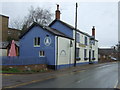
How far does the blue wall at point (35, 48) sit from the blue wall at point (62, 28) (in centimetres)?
620

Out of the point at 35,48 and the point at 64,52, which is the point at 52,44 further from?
the point at 64,52

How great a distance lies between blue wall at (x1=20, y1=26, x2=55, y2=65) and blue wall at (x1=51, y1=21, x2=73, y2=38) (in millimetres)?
6202

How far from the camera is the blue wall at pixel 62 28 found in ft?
113

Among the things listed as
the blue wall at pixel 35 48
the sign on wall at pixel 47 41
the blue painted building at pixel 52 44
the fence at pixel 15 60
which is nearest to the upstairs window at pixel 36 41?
the blue painted building at pixel 52 44

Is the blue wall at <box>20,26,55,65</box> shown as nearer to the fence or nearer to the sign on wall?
the sign on wall

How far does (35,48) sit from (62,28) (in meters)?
7.23

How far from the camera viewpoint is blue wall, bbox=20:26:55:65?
28.1 meters

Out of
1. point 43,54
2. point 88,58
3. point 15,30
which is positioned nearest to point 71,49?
point 43,54

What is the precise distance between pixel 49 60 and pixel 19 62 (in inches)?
223

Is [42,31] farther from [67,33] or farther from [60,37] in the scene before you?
[67,33]

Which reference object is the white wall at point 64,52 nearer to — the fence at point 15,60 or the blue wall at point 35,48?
the blue wall at point 35,48

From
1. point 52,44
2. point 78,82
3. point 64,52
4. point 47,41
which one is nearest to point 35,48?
point 47,41

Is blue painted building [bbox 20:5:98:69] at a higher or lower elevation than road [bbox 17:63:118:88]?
higher

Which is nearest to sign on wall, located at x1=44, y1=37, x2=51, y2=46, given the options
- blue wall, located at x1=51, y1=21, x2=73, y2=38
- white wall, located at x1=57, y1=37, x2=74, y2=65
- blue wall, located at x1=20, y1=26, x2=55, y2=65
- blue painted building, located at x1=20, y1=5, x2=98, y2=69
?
blue painted building, located at x1=20, y1=5, x2=98, y2=69
